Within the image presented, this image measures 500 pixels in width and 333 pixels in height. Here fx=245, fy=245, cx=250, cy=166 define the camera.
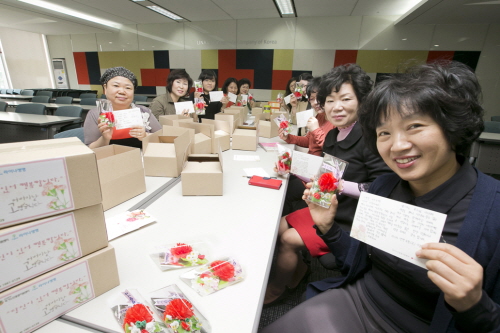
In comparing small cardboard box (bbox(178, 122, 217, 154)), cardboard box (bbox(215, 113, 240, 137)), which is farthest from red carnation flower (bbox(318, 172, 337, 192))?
cardboard box (bbox(215, 113, 240, 137))

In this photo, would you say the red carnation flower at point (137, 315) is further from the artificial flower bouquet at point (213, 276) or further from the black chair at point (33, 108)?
the black chair at point (33, 108)

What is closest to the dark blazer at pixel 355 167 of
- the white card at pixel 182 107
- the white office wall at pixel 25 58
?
the white card at pixel 182 107

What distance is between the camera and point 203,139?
6.52 ft

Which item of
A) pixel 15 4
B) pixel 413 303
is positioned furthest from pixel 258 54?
pixel 413 303

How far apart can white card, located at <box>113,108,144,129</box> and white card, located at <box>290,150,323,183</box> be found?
111cm

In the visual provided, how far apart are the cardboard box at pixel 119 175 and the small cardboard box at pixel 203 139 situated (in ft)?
1.83

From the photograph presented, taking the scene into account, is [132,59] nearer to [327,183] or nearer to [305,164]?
[305,164]

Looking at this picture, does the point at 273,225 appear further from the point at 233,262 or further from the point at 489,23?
the point at 489,23

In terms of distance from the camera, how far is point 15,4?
5.01 m

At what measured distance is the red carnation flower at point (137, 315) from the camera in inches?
24.6

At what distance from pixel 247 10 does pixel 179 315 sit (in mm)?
5980

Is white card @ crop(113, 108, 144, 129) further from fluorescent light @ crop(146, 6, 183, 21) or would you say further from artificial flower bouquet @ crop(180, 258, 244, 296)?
fluorescent light @ crop(146, 6, 183, 21)

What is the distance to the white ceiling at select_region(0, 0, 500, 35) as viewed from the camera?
4199mm

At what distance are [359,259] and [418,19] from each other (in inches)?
228
